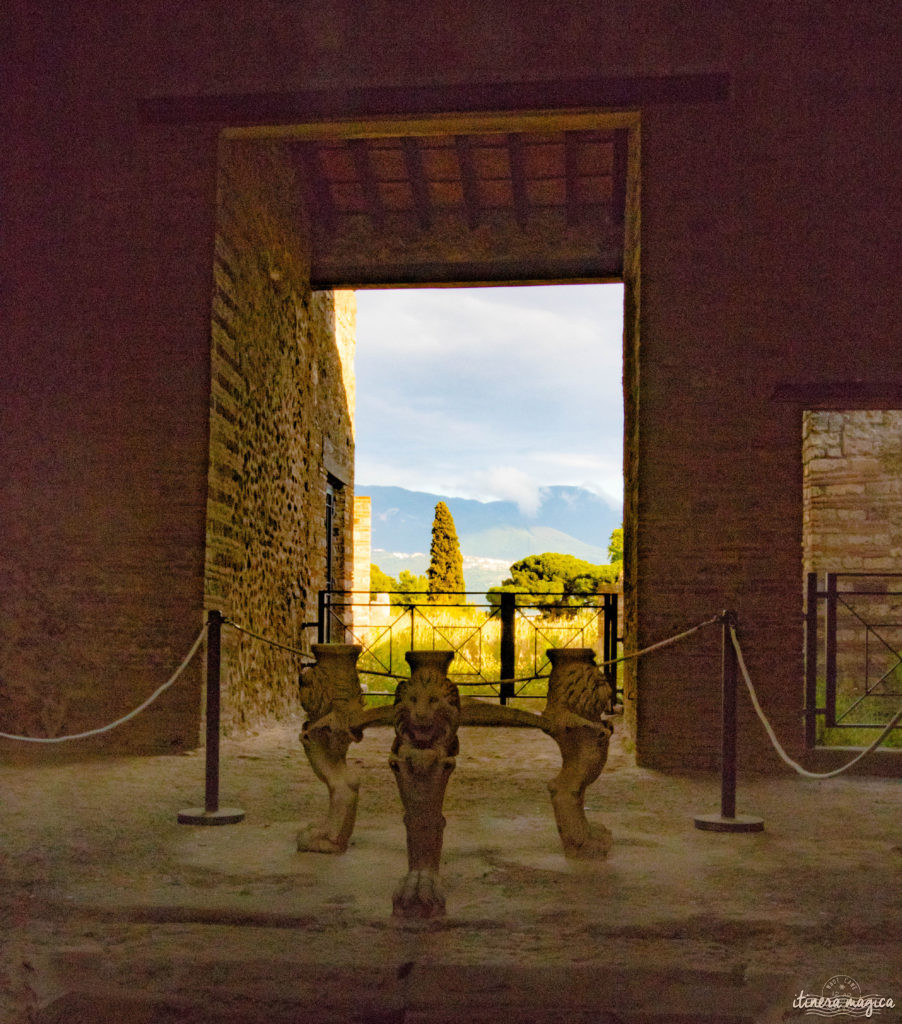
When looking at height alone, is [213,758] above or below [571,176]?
below

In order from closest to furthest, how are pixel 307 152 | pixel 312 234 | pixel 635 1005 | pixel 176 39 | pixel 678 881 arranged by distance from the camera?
1. pixel 635 1005
2. pixel 678 881
3. pixel 176 39
4. pixel 307 152
5. pixel 312 234

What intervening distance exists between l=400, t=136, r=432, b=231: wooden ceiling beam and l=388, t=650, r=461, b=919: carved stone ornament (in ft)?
22.8

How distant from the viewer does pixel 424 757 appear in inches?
152

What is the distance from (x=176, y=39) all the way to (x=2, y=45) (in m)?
1.40

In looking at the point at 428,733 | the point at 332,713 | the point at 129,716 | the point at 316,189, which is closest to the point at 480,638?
the point at 316,189

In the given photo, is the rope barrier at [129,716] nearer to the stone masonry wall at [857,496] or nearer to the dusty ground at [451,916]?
the dusty ground at [451,916]

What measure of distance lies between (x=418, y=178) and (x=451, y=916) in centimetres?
808

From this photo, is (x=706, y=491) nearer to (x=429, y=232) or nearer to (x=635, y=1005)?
(x=635, y=1005)

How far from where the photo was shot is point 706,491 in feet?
22.7

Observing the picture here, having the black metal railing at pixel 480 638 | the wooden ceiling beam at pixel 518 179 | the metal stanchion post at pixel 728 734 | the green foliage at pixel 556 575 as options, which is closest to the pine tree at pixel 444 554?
the green foliage at pixel 556 575

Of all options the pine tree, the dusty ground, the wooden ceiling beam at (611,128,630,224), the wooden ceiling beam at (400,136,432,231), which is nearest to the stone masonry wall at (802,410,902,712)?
the wooden ceiling beam at (611,128,630,224)

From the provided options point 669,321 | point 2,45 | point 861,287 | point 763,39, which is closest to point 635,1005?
point 669,321

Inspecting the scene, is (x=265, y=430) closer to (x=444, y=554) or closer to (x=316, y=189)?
(x=316, y=189)

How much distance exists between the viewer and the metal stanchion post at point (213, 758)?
5.03m
